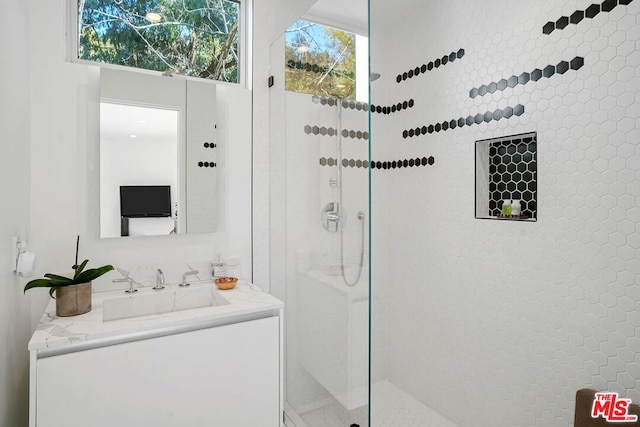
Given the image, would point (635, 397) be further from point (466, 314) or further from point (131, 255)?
point (131, 255)

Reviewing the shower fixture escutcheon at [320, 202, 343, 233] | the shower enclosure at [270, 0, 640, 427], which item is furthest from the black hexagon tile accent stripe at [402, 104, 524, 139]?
the shower fixture escutcheon at [320, 202, 343, 233]

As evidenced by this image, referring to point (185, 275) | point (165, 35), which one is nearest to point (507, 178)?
point (185, 275)

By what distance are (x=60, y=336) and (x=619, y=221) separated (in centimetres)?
217

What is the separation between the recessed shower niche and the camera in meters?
1.91

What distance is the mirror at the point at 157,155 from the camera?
73.9 inches

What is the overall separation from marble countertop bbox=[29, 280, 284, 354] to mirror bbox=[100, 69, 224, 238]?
17.8 inches

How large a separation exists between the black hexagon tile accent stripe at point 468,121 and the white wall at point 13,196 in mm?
2119

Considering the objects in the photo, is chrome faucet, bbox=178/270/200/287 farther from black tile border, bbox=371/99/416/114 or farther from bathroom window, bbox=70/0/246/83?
black tile border, bbox=371/99/416/114

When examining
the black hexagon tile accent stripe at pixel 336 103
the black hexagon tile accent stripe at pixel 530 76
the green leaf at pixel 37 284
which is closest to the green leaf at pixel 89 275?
the green leaf at pixel 37 284

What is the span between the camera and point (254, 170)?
2244 mm

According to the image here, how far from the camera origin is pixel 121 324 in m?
1.44

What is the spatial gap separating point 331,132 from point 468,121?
3.27 feet

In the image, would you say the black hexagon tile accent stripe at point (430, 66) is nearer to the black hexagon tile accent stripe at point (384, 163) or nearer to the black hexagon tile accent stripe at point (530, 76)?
the black hexagon tile accent stripe at point (530, 76)

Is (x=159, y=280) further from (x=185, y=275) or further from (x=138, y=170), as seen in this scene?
(x=138, y=170)
